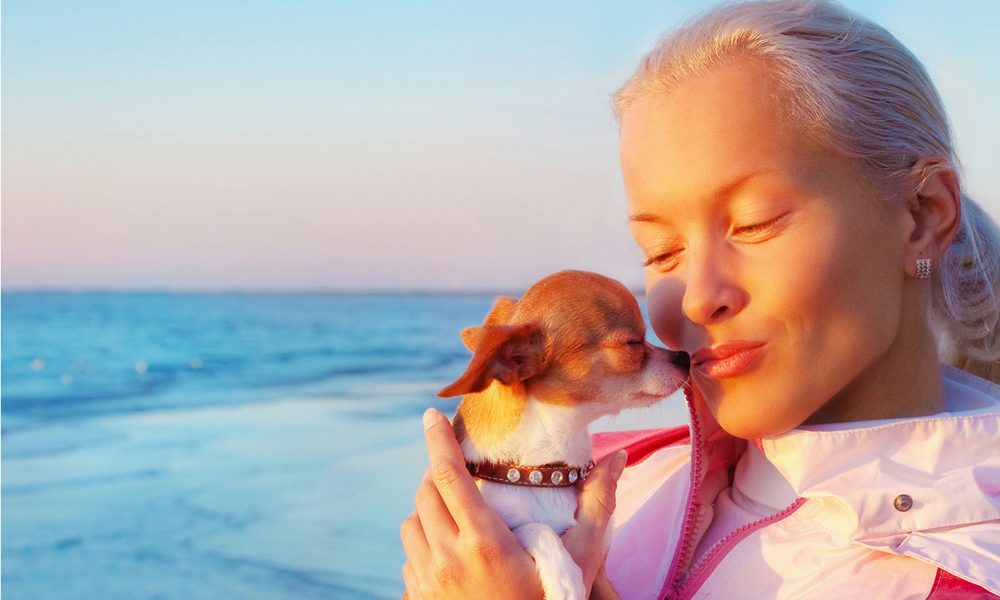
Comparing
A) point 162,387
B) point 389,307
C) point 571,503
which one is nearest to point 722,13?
point 571,503

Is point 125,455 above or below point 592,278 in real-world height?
below

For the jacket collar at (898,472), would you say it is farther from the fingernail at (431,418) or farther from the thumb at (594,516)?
the fingernail at (431,418)

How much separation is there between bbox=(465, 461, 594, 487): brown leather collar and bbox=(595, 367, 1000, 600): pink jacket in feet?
0.84

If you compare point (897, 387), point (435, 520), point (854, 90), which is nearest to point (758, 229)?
point (854, 90)

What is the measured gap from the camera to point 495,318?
205 centimetres

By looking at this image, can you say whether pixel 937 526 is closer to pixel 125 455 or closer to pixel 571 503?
pixel 571 503

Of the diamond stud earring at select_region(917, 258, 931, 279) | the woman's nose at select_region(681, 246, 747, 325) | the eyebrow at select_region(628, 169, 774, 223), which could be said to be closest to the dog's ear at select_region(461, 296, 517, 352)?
the woman's nose at select_region(681, 246, 747, 325)

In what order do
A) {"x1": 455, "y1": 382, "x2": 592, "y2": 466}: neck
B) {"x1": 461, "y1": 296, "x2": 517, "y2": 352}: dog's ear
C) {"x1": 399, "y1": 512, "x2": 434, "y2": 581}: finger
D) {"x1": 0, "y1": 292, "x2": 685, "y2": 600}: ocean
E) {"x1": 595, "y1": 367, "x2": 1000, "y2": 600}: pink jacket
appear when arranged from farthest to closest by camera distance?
{"x1": 0, "y1": 292, "x2": 685, "y2": 600}: ocean, {"x1": 461, "y1": 296, "x2": 517, "y2": 352}: dog's ear, {"x1": 455, "y1": 382, "x2": 592, "y2": 466}: neck, {"x1": 399, "y1": 512, "x2": 434, "y2": 581}: finger, {"x1": 595, "y1": 367, "x2": 1000, "y2": 600}: pink jacket

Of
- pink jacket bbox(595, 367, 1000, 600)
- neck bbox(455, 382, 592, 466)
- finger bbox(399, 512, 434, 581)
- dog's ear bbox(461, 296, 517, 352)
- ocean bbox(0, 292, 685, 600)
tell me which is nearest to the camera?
pink jacket bbox(595, 367, 1000, 600)

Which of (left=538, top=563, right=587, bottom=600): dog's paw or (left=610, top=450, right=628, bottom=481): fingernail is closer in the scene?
(left=538, top=563, right=587, bottom=600): dog's paw

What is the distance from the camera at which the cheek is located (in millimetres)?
1747

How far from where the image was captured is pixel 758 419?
65.7 inches

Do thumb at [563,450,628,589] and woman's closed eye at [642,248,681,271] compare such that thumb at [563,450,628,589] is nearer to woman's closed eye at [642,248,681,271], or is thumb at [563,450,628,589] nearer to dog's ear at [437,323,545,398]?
dog's ear at [437,323,545,398]

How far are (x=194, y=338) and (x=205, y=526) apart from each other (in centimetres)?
885
